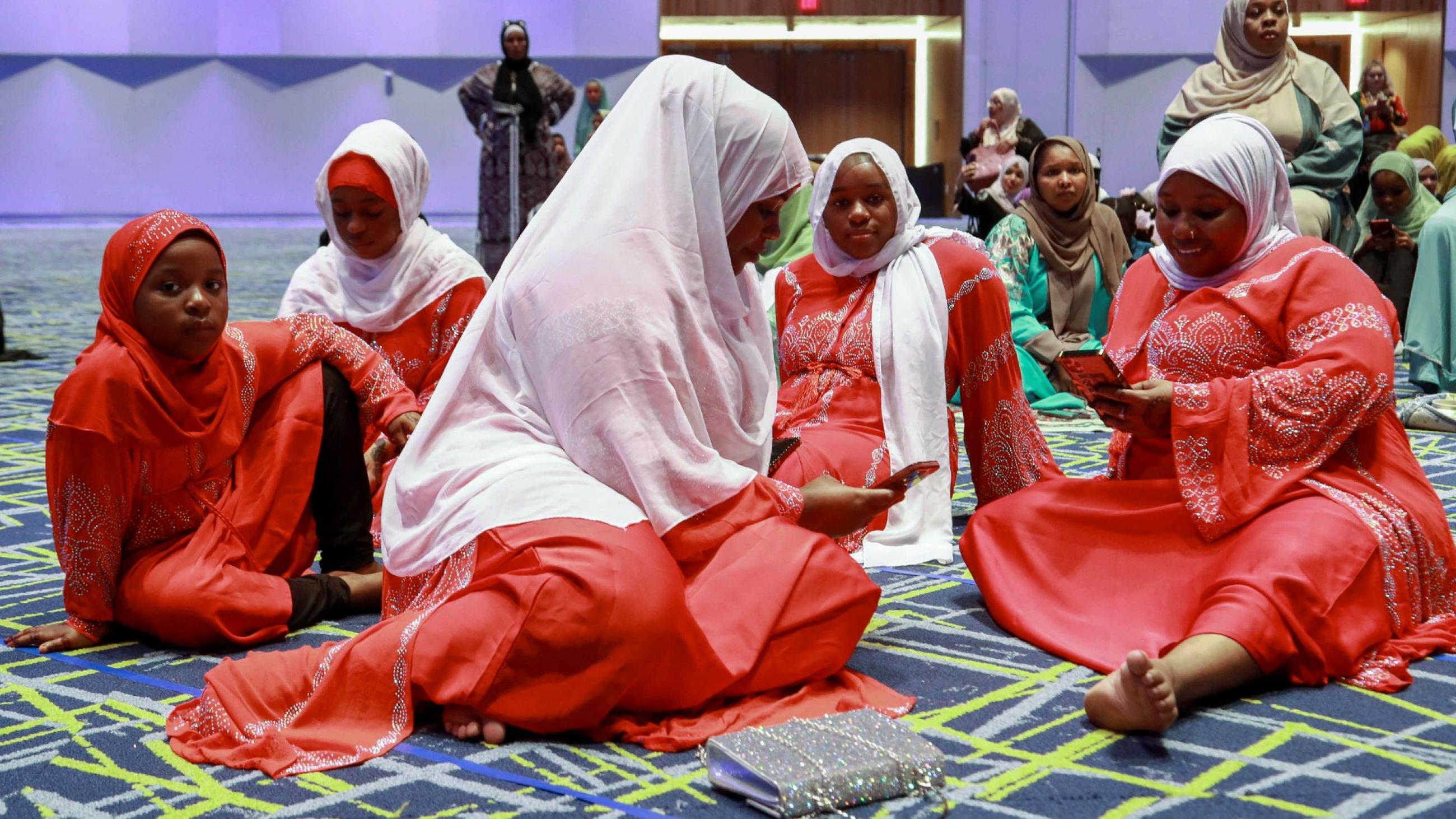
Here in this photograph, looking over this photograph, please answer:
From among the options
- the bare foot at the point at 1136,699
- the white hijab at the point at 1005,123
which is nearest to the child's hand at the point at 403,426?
the bare foot at the point at 1136,699

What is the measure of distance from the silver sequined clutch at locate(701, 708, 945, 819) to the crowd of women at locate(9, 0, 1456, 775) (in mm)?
153

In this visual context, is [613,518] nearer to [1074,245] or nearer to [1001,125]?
[1074,245]

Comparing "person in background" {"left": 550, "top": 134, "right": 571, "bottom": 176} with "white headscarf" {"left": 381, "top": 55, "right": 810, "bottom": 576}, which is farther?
"person in background" {"left": 550, "top": 134, "right": 571, "bottom": 176}

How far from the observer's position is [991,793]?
173 cm

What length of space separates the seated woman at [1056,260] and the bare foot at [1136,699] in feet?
10.1

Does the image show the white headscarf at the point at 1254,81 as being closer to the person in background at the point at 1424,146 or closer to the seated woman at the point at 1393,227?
the seated woman at the point at 1393,227

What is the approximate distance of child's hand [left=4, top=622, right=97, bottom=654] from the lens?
2.38 m

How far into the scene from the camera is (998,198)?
6.93 m

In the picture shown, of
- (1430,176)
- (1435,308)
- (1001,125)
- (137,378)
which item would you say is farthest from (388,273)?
(1001,125)

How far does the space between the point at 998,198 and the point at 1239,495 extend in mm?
4865

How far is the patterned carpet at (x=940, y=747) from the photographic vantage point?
5.58ft

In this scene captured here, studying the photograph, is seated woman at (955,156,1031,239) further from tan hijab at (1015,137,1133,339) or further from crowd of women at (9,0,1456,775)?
crowd of women at (9,0,1456,775)

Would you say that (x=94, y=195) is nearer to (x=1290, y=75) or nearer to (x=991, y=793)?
(x=1290, y=75)

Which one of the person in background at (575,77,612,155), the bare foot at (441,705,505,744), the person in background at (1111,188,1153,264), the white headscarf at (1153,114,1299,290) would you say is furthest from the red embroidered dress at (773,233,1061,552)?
the person in background at (575,77,612,155)
